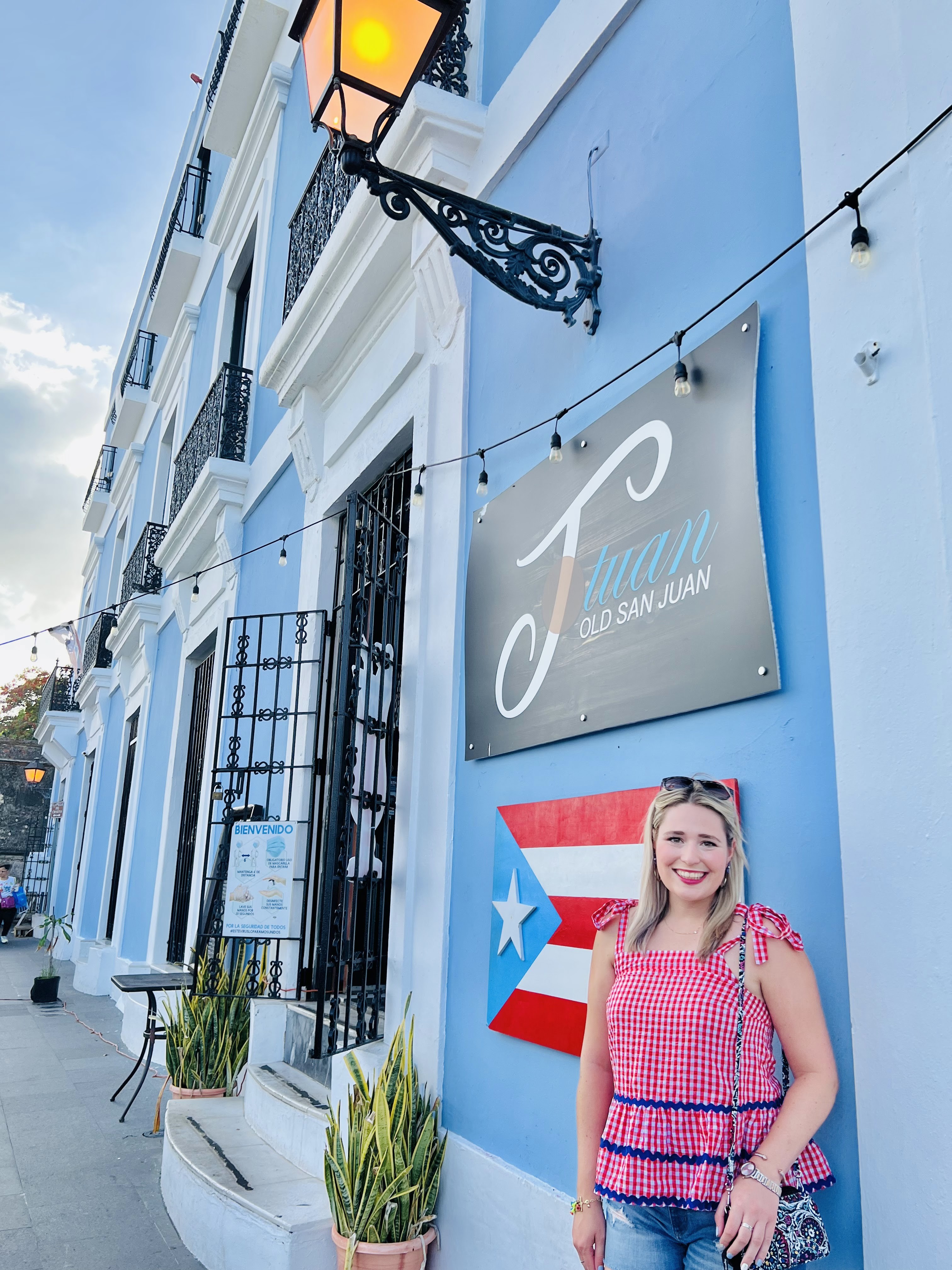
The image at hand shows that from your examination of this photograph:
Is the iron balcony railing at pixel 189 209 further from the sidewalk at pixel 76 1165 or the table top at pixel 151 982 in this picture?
the sidewalk at pixel 76 1165

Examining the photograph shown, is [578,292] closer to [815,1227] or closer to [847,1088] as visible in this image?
[847,1088]

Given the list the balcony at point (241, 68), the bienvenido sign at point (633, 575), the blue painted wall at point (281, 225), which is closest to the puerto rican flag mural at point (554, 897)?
the bienvenido sign at point (633, 575)

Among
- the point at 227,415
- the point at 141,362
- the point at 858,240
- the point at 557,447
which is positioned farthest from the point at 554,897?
the point at 141,362

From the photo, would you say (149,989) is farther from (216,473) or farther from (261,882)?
(216,473)

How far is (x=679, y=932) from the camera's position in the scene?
203cm

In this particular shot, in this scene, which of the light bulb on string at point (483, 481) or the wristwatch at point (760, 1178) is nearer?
the wristwatch at point (760, 1178)

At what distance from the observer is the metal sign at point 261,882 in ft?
17.4

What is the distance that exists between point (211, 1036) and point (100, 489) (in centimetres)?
1848

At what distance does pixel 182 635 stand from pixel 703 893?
9.25 m

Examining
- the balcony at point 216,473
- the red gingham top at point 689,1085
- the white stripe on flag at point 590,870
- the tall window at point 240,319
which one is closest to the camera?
the red gingham top at point 689,1085

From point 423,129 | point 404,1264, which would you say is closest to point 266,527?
point 423,129

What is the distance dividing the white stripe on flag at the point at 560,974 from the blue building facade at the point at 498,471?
0.22 metres

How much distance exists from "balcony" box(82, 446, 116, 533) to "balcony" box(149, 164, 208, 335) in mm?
7624

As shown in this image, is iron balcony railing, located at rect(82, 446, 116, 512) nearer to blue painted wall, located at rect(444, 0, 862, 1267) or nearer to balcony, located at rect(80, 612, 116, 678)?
balcony, located at rect(80, 612, 116, 678)
